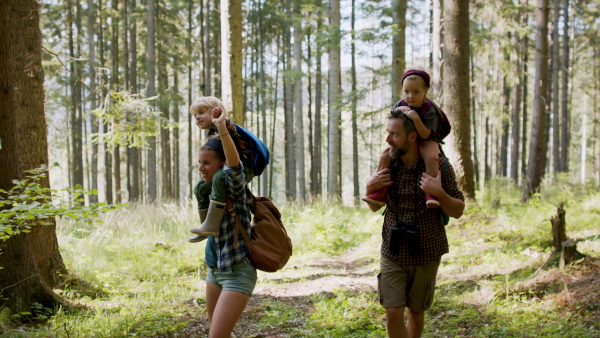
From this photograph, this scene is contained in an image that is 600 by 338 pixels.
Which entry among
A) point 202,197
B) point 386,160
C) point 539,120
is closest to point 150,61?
point 539,120

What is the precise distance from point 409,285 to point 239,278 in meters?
1.15

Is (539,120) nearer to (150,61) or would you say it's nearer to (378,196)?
(378,196)

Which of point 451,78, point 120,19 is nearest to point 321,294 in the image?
point 451,78

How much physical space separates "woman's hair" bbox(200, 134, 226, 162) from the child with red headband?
977 millimetres

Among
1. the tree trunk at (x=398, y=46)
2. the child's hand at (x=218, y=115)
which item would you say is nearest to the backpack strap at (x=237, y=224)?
the child's hand at (x=218, y=115)

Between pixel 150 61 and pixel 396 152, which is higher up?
pixel 150 61

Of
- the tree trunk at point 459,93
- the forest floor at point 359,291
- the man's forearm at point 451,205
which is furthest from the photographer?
the tree trunk at point 459,93

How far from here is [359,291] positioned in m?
5.64

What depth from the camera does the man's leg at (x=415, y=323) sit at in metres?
3.00

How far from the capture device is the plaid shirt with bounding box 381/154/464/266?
9.49 feet

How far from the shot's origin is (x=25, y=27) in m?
5.18

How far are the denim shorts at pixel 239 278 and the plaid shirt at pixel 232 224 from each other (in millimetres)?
39

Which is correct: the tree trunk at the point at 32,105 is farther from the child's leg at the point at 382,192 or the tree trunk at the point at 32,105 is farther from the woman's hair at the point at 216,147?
the child's leg at the point at 382,192

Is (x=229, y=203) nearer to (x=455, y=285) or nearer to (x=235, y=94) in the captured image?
(x=455, y=285)
